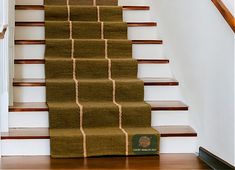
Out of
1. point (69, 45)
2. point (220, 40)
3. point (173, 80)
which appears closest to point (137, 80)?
point (173, 80)

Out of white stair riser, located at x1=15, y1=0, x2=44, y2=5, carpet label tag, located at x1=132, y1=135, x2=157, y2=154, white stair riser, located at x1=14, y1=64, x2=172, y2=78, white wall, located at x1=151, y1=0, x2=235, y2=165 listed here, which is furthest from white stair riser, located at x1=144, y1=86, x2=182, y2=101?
white stair riser, located at x1=15, y1=0, x2=44, y2=5

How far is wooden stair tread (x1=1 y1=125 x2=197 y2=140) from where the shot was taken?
3.41 metres

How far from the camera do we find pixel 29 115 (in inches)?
144

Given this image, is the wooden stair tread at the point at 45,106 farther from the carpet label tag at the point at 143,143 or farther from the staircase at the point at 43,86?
the carpet label tag at the point at 143,143

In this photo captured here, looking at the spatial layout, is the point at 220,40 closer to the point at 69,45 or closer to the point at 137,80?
the point at 137,80

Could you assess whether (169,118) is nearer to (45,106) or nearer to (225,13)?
(45,106)

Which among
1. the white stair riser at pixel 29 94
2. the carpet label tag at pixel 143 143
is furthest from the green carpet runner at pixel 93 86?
the white stair riser at pixel 29 94

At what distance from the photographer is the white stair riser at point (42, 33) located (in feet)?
14.8

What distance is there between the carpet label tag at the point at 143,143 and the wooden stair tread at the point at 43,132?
0.11 m

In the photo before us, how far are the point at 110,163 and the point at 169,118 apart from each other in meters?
0.76

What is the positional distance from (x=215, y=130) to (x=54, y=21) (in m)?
2.09

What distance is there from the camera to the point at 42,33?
454 centimetres

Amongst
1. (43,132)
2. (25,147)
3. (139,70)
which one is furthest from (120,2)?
(25,147)

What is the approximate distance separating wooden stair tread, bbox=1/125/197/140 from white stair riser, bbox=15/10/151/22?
150cm
